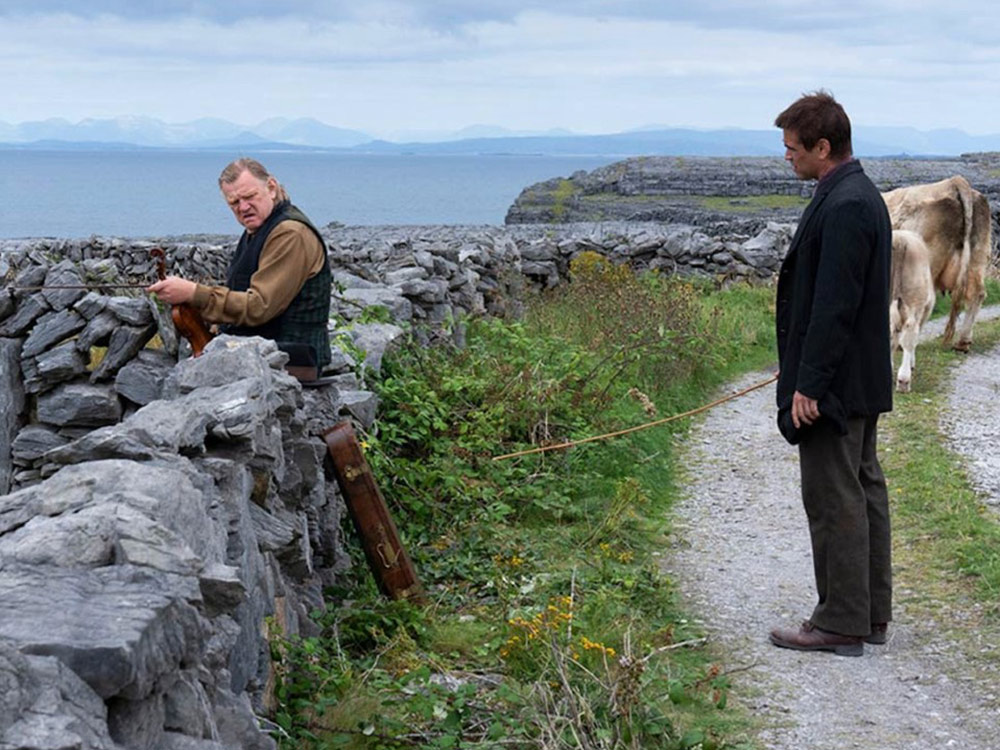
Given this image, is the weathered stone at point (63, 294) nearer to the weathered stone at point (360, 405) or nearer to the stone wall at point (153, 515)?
the stone wall at point (153, 515)

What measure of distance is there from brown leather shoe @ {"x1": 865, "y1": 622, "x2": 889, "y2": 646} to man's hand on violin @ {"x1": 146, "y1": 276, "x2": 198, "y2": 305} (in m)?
3.70

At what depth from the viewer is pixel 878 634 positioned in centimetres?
640

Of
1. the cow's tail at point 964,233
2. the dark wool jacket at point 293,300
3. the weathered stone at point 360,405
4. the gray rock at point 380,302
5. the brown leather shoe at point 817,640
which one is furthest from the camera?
the cow's tail at point 964,233

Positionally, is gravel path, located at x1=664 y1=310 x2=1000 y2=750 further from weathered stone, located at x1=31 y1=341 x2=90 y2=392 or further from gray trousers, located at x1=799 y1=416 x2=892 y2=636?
weathered stone, located at x1=31 y1=341 x2=90 y2=392

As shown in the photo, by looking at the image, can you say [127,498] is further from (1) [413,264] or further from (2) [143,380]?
(1) [413,264]

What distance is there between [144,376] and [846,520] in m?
4.69

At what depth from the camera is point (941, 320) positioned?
18.4m

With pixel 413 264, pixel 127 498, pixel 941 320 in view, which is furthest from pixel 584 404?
pixel 941 320

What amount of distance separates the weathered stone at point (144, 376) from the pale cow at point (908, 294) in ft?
24.1

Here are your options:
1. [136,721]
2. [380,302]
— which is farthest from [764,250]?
[136,721]

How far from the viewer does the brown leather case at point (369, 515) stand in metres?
6.66

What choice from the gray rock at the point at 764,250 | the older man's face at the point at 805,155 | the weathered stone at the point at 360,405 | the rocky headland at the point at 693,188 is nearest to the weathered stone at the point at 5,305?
the weathered stone at the point at 360,405

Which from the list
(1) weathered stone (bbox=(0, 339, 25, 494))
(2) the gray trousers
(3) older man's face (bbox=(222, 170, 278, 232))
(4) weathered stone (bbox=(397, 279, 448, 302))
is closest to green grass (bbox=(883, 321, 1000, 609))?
(2) the gray trousers

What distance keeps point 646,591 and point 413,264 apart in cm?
801
